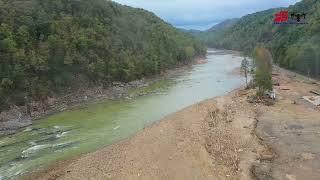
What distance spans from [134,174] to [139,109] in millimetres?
31159

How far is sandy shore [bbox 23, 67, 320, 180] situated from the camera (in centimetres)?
3503

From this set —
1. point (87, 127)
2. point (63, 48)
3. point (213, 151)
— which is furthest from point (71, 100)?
point (213, 151)

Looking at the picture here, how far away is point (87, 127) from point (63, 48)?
94.4 ft

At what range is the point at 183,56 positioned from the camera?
143 m

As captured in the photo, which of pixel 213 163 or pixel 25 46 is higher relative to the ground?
pixel 25 46

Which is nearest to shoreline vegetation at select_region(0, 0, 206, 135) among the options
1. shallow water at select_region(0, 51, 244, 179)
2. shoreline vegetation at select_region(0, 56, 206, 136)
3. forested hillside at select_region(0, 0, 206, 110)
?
forested hillside at select_region(0, 0, 206, 110)

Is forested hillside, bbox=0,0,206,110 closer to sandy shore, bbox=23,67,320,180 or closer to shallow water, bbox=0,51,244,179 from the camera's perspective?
shallow water, bbox=0,51,244,179

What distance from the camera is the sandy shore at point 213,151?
35031 millimetres

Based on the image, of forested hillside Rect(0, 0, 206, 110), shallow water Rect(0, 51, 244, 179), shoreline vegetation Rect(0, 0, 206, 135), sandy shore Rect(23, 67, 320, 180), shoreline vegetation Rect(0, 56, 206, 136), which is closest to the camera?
sandy shore Rect(23, 67, 320, 180)

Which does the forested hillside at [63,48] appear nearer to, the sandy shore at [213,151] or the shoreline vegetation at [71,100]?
the shoreline vegetation at [71,100]

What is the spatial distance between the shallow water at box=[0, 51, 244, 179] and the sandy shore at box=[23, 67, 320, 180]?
9.75 feet

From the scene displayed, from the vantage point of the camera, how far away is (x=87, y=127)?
54469mm

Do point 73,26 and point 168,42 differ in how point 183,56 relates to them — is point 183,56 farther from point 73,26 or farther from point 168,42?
point 73,26

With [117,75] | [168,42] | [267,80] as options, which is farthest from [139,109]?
[168,42]
